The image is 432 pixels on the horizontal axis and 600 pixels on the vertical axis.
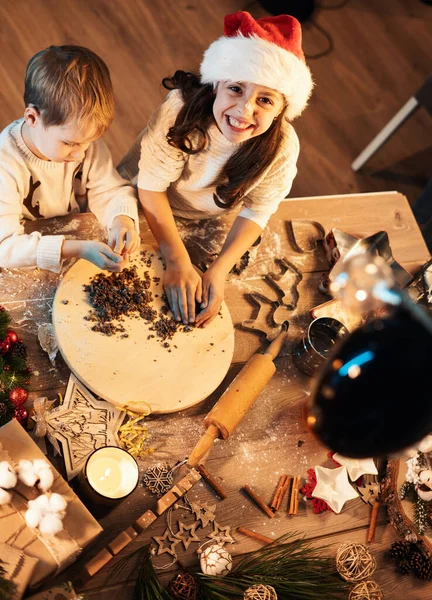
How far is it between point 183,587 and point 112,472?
252mm

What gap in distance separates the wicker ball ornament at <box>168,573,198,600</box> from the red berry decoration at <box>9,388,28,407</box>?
0.45m

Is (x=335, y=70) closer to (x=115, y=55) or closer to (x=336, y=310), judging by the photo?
(x=115, y=55)

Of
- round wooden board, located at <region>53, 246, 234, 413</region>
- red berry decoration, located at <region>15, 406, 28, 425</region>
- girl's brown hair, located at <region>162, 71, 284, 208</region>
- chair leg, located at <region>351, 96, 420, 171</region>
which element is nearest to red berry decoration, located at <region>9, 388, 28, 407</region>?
red berry decoration, located at <region>15, 406, 28, 425</region>

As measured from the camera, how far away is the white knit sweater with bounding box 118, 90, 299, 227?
1.44 m

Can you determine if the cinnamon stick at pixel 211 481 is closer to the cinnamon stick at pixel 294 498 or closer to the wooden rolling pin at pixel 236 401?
the wooden rolling pin at pixel 236 401

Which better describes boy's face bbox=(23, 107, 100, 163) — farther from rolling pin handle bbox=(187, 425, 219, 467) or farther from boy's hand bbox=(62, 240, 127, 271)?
rolling pin handle bbox=(187, 425, 219, 467)

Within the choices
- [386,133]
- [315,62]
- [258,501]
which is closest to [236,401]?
[258,501]

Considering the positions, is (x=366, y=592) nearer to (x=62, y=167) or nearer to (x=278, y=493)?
(x=278, y=493)

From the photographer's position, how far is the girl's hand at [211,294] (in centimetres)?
138

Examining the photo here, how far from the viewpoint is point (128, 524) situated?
1.18 m

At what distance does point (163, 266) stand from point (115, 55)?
5.82 ft

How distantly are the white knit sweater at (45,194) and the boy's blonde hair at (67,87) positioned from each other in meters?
0.15

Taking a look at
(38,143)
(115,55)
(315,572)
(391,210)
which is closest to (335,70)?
(115,55)

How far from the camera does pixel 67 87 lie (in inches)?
47.8
